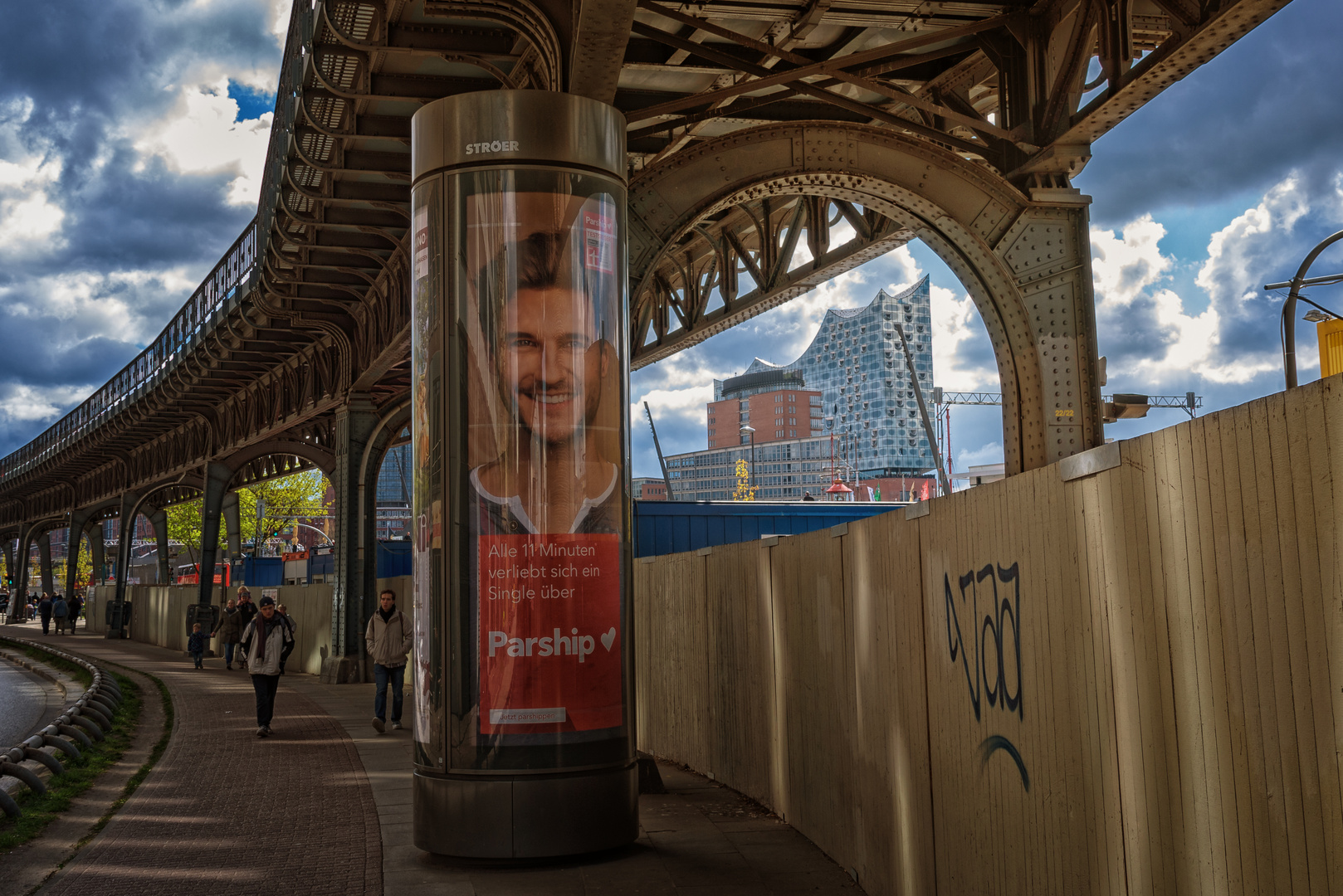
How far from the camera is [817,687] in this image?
838 cm

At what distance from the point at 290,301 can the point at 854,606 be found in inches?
754

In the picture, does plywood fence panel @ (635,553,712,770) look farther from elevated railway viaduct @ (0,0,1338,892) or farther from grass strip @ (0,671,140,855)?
grass strip @ (0,671,140,855)

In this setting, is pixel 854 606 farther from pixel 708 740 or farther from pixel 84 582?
pixel 84 582

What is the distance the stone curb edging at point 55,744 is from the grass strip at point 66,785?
9 cm

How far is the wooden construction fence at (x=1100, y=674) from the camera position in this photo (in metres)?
3.14

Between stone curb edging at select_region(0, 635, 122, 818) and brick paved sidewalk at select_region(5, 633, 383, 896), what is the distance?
0.91 meters

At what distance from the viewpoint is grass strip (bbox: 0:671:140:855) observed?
9352 millimetres

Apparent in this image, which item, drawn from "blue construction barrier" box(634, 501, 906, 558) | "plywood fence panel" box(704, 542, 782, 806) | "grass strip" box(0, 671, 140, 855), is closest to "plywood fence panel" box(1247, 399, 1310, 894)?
"plywood fence panel" box(704, 542, 782, 806)

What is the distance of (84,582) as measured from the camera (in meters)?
157

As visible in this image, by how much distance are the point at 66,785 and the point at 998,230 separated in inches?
427

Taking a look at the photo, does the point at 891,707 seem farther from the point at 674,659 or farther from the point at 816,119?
the point at 816,119

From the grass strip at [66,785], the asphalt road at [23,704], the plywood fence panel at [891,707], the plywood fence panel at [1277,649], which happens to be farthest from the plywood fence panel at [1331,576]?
the asphalt road at [23,704]

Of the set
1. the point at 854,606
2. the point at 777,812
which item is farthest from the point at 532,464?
the point at 777,812

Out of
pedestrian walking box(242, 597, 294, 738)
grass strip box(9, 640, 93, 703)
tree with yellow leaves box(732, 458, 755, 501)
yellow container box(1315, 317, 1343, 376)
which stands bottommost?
grass strip box(9, 640, 93, 703)
